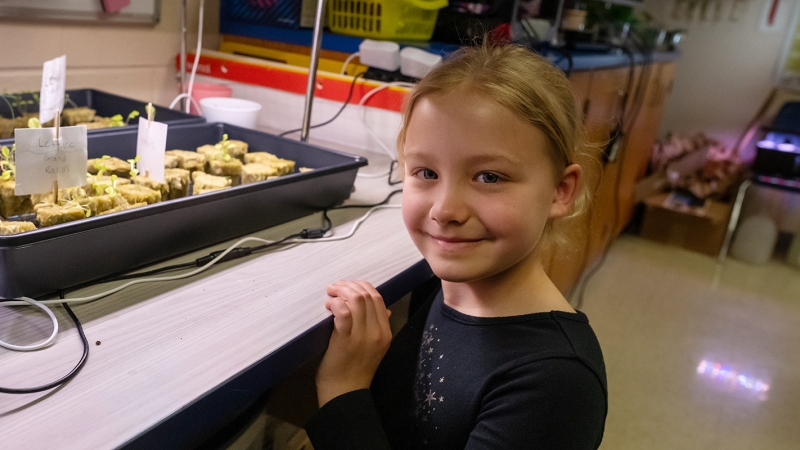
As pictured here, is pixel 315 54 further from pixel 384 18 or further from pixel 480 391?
pixel 480 391

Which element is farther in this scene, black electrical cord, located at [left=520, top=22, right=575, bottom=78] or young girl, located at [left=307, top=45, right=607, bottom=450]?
black electrical cord, located at [left=520, top=22, right=575, bottom=78]

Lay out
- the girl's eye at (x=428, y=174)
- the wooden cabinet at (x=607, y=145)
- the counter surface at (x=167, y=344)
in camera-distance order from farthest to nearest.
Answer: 1. the wooden cabinet at (x=607, y=145)
2. the girl's eye at (x=428, y=174)
3. the counter surface at (x=167, y=344)

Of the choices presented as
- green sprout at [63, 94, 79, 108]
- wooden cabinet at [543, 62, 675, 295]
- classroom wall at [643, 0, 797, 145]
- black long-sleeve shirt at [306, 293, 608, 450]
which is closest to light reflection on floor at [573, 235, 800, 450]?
wooden cabinet at [543, 62, 675, 295]

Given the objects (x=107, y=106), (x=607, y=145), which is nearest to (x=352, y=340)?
(x=107, y=106)

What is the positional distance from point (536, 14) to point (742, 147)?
88.3 inches

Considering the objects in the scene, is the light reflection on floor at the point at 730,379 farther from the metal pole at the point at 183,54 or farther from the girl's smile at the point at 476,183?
the metal pole at the point at 183,54

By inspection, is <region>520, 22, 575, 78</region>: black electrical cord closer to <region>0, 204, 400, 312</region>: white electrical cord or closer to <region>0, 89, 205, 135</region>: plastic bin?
<region>0, 204, 400, 312</region>: white electrical cord

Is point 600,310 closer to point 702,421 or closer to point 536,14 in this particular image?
point 702,421

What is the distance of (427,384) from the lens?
0.71 meters

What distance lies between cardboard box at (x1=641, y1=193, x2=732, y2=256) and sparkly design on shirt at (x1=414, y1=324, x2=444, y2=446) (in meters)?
2.65

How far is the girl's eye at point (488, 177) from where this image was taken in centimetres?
64

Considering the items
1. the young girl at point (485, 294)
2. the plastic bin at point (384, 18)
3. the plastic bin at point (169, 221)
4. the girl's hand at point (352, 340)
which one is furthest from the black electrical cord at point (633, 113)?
the girl's hand at point (352, 340)

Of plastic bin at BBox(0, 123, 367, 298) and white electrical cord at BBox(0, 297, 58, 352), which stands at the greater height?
plastic bin at BBox(0, 123, 367, 298)

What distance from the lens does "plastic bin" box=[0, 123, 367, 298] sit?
1.94ft
